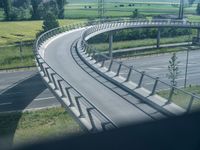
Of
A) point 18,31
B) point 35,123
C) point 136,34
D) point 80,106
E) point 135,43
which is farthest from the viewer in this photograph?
point 18,31

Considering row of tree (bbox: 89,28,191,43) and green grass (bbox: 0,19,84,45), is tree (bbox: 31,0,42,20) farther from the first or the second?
row of tree (bbox: 89,28,191,43)

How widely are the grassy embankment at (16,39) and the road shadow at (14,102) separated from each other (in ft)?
23.7

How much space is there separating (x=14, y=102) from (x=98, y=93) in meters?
10.5

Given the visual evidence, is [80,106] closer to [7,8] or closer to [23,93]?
[23,93]

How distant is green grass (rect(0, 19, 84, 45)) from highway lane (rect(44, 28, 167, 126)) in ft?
93.1

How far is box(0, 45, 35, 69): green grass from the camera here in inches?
1373

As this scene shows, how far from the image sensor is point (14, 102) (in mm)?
22484

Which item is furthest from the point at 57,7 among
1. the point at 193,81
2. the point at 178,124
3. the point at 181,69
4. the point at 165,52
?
the point at 178,124

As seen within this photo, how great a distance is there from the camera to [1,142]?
1692cm

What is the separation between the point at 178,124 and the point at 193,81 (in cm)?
2489

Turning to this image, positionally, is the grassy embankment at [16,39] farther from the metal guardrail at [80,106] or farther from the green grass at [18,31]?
the metal guardrail at [80,106]

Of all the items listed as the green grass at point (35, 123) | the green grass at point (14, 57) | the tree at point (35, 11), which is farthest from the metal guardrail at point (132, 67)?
the tree at point (35, 11)

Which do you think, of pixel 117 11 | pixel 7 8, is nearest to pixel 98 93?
pixel 7 8

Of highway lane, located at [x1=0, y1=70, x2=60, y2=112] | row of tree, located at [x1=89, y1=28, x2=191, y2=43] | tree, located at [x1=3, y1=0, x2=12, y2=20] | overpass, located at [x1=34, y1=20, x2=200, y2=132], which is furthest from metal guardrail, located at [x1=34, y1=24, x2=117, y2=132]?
tree, located at [x1=3, y1=0, x2=12, y2=20]
